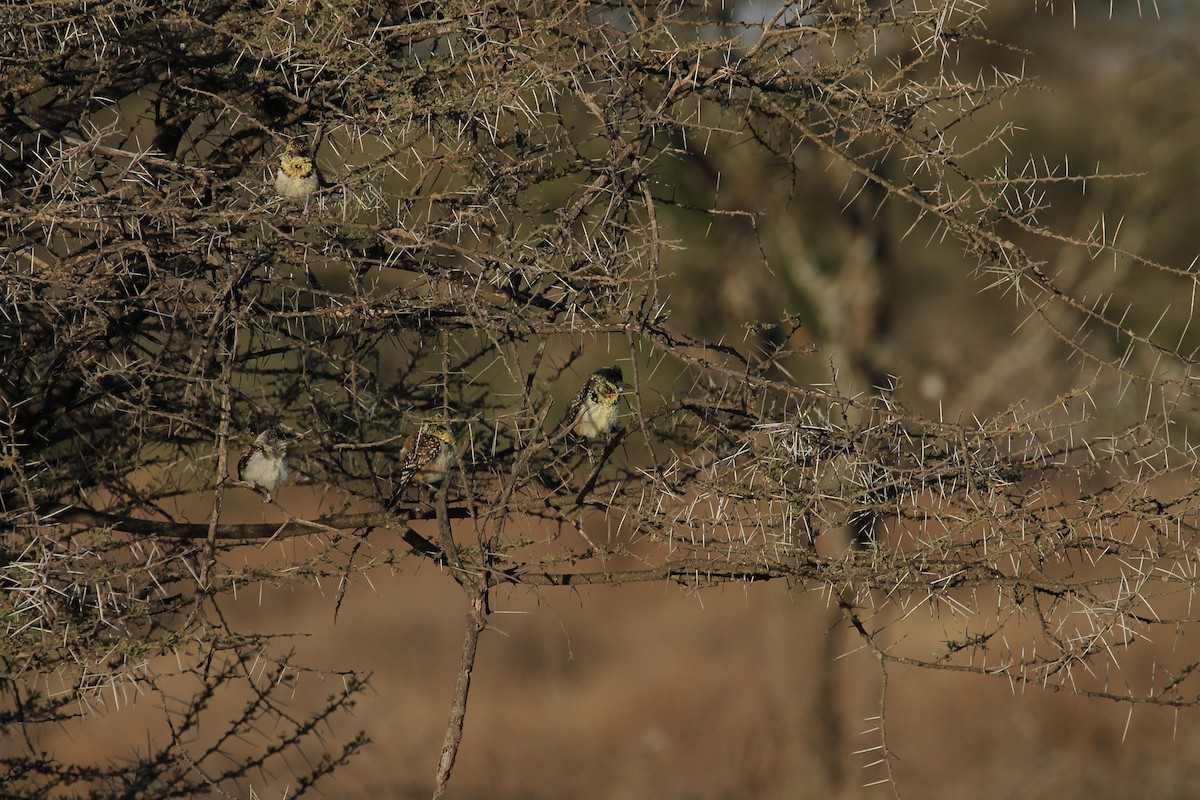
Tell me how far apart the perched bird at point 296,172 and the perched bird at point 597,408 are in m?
1.24

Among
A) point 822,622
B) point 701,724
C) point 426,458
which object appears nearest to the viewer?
point 426,458

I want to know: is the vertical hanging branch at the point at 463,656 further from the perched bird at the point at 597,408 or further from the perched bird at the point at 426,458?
the perched bird at the point at 597,408

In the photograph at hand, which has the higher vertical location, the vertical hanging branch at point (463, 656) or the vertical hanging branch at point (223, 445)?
the vertical hanging branch at point (223, 445)

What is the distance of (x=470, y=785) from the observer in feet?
39.3

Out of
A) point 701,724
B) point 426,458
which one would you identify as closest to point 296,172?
point 426,458

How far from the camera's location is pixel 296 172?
3.30 metres

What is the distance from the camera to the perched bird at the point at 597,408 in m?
4.12

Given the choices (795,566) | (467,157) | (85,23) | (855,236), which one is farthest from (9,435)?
(855,236)

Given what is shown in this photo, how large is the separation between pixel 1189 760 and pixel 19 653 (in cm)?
1179

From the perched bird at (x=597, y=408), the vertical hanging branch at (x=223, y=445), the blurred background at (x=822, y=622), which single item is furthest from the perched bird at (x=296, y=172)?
the blurred background at (x=822, y=622)

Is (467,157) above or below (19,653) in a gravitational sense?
above

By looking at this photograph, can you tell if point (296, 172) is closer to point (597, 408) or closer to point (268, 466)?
point (268, 466)

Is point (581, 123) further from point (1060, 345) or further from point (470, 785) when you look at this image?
point (470, 785)

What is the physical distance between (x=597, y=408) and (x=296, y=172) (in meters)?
1.39
